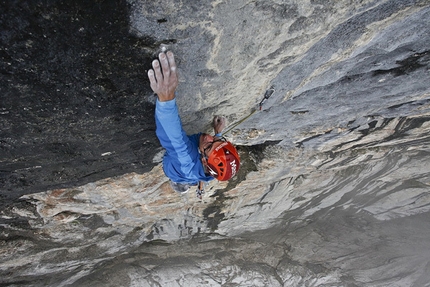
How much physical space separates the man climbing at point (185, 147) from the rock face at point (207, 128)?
0.16m

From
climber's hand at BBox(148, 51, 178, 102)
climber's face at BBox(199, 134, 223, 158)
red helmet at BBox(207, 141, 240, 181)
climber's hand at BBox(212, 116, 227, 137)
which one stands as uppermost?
climber's hand at BBox(148, 51, 178, 102)

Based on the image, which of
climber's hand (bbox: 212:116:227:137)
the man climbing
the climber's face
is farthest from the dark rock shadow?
climber's hand (bbox: 212:116:227:137)

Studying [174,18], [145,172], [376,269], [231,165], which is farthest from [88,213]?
[376,269]

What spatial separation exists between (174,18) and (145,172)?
8.90 feet

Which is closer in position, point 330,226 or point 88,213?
point 88,213

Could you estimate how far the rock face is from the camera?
1991 millimetres

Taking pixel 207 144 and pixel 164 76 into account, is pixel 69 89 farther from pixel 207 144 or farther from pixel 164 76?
pixel 207 144

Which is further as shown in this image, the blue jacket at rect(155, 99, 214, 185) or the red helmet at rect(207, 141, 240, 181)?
the red helmet at rect(207, 141, 240, 181)

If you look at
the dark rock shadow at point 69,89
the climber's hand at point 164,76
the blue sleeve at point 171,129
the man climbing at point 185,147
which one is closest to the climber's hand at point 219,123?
the man climbing at point 185,147

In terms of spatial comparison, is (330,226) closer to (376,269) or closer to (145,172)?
(376,269)

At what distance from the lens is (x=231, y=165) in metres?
3.25

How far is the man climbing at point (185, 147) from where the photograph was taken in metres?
2.33

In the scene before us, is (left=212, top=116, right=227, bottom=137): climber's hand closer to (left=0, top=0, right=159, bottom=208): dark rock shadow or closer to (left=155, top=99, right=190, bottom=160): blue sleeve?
(left=155, top=99, right=190, bottom=160): blue sleeve

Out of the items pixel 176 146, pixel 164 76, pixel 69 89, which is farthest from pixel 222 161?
pixel 69 89
